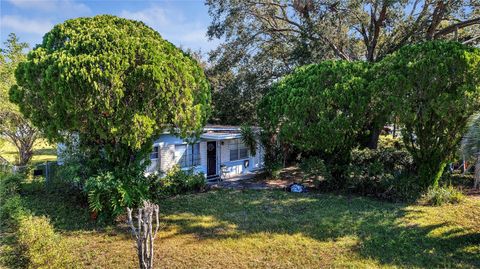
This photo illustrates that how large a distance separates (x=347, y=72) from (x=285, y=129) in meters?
3.51

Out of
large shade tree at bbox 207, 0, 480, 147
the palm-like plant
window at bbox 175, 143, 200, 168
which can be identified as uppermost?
large shade tree at bbox 207, 0, 480, 147

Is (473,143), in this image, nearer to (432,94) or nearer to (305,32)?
(432,94)

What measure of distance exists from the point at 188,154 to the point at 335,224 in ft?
26.0

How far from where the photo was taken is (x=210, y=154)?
53.0 feet

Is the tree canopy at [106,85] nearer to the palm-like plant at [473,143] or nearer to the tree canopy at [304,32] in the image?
the palm-like plant at [473,143]

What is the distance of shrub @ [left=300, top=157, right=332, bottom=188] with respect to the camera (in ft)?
45.5

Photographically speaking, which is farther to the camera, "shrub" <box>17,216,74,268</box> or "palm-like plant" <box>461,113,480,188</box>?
"palm-like plant" <box>461,113,480,188</box>

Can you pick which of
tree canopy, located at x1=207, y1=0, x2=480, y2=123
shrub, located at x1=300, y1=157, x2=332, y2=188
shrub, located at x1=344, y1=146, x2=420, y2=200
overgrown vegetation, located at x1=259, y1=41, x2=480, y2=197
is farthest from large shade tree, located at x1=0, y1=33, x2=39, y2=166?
shrub, located at x1=344, y1=146, x2=420, y2=200

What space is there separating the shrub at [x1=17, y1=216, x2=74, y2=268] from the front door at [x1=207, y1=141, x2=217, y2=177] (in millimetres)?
9295

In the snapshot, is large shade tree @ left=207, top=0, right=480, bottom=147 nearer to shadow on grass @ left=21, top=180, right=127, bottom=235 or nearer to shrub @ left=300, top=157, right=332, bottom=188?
shrub @ left=300, top=157, right=332, bottom=188

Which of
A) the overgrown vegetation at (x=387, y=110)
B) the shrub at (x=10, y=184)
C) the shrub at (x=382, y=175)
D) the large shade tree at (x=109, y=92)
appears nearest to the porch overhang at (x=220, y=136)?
the overgrown vegetation at (x=387, y=110)

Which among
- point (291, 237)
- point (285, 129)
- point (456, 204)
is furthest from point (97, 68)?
point (456, 204)

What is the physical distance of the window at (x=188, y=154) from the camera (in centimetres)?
1484

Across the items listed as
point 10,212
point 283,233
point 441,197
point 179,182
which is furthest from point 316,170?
point 10,212
